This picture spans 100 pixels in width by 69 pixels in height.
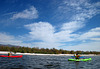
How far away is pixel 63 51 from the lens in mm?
175625

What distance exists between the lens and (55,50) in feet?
537

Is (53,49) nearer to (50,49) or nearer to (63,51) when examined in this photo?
(50,49)

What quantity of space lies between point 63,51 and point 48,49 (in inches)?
1161

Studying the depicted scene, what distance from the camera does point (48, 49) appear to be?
542ft

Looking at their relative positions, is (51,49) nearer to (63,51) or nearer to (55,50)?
(55,50)

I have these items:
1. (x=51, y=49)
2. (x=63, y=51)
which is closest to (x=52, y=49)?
(x=51, y=49)

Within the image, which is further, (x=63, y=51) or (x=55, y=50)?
(x=63, y=51)

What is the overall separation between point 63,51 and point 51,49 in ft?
77.5

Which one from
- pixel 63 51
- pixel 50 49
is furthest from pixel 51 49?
pixel 63 51

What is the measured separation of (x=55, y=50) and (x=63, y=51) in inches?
774

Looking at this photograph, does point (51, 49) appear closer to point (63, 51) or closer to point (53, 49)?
point (53, 49)

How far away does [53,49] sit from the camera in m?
168

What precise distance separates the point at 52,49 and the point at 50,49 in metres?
3.50

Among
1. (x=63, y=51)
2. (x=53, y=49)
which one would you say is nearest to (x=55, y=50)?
(x=53, y=49)
